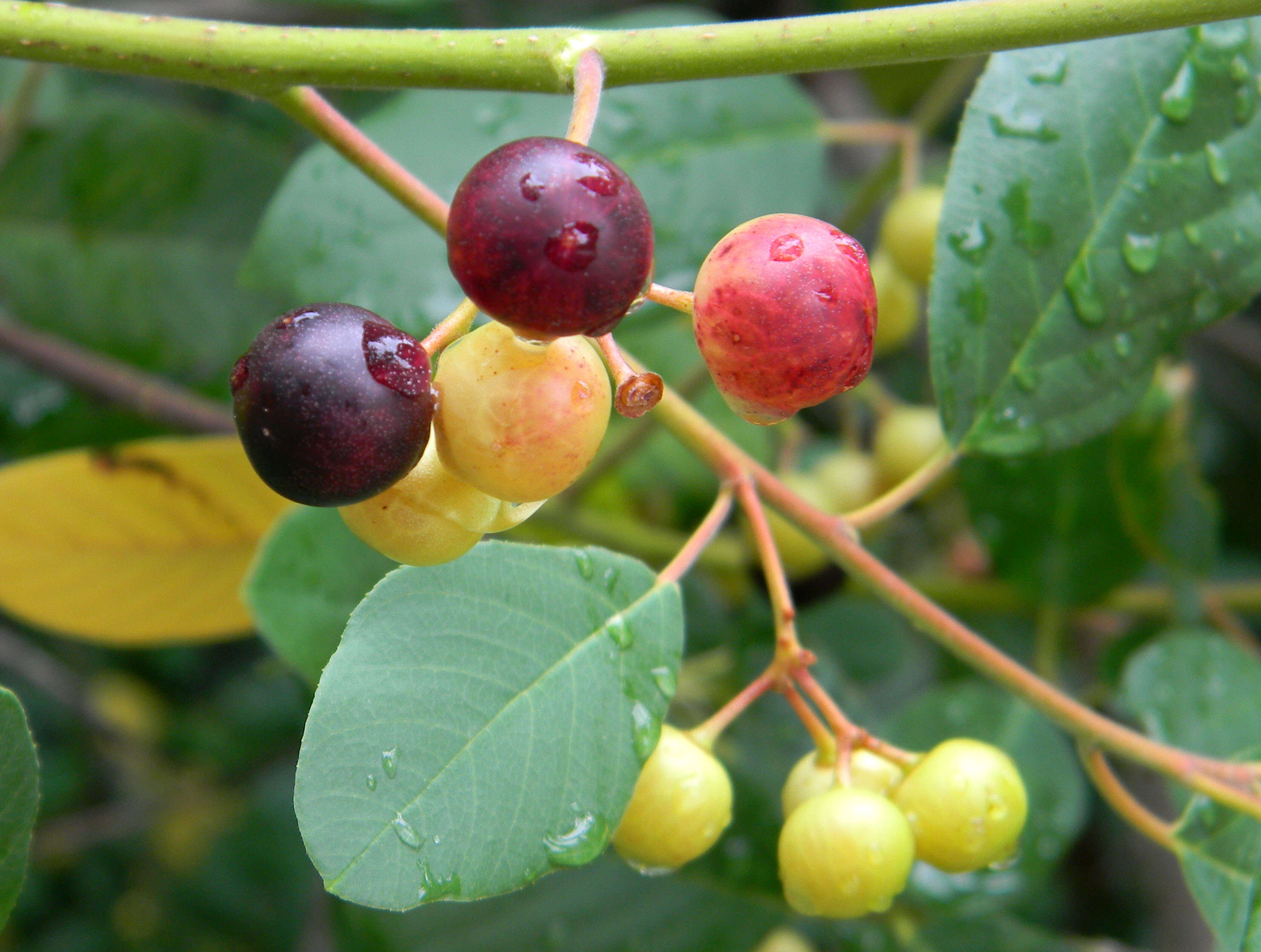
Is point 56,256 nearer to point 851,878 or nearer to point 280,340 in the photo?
point 280,340

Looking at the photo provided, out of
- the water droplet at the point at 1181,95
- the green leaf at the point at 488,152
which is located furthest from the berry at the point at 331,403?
the water droplet at the point at 1181,95

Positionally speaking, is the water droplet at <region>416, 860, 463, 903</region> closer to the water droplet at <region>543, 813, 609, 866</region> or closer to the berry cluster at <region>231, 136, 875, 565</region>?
the water droplet at <region>543, 813, 609, 866</region>

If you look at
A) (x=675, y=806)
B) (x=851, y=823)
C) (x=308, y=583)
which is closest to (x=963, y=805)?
(x=851, y=823)

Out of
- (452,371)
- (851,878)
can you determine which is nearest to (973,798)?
(851,878)

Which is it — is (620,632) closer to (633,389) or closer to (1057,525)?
(633,389)

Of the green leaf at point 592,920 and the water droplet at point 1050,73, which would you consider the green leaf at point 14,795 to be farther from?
the water droplet at point 1050,73

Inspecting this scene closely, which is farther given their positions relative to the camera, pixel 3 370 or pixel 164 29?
pixel 3 370
